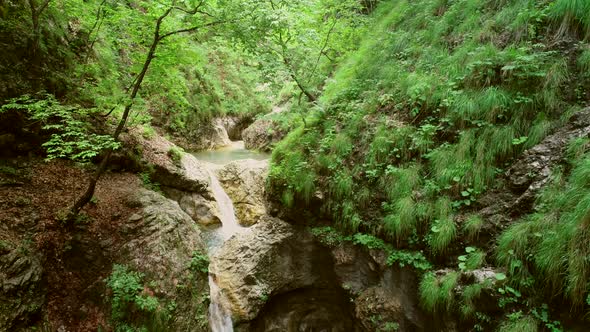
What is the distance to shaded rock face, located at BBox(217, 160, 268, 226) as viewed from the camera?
39.1 ft

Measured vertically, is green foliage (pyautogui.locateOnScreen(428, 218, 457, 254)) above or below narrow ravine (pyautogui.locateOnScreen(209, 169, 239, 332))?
above

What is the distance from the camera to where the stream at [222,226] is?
7.63 metres

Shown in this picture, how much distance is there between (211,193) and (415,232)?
811 centimetres

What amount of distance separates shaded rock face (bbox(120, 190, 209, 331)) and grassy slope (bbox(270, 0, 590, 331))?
267 centimetres

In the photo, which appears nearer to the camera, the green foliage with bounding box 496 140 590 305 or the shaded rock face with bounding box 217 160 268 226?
the green foliage with bounding box 496 140 590 305

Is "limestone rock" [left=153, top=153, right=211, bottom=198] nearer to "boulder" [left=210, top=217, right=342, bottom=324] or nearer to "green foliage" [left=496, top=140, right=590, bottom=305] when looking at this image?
"boulder" [left=210, top=217, right=342, bottom=324]

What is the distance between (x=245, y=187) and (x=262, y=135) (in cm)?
727

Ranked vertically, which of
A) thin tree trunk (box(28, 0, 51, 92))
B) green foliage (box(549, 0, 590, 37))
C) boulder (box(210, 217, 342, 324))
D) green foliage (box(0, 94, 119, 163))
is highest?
thin tree trunk (box(28, 0, 51, 92))

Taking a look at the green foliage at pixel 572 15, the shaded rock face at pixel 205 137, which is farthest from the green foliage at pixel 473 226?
the shaded rock face at pixel 205 137

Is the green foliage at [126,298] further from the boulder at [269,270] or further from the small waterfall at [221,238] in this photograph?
the boulder at [269,270]

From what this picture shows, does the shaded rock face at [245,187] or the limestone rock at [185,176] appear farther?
the shaded rock face at [245,187]

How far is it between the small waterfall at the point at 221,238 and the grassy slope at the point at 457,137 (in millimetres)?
3005

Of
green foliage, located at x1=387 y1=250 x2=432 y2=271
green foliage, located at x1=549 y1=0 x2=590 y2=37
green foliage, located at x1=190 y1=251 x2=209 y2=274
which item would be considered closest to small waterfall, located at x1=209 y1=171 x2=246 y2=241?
green foliage, located at x1=190 y1=251 x2=209 y2=274

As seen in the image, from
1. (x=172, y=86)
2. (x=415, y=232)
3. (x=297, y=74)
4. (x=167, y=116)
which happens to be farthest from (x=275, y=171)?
(x=167, y=116)
